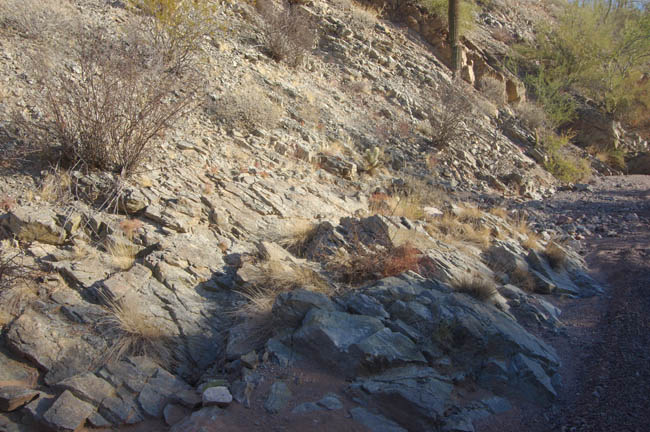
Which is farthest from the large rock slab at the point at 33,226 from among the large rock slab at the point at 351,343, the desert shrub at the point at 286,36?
the desert shrub at the point at 286,36

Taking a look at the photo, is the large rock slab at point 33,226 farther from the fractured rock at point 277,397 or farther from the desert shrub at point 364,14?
the desert shrub at point 364,14

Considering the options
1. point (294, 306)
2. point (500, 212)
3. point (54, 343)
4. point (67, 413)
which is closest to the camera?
point (67, 413)

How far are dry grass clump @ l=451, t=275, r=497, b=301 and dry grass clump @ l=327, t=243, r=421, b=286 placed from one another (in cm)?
53

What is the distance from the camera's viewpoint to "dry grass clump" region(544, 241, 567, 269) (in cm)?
662

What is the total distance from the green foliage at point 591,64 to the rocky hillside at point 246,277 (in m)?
10.7

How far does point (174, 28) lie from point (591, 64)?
56.7 ft

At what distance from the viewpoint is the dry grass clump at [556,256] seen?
6.62m

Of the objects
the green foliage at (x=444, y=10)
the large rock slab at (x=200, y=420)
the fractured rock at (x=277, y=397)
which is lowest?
the large rock slab at (x=200, y=420)

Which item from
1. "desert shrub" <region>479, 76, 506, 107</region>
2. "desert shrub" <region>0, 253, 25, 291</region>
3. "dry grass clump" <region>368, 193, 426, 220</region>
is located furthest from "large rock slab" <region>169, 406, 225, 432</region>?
"desert shrub" <region>479, 76, 506, 107</region>

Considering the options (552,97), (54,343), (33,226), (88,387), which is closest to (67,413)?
(88,387)

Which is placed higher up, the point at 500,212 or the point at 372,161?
the point at 500,212

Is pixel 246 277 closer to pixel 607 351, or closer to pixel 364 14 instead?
pixel 607 351

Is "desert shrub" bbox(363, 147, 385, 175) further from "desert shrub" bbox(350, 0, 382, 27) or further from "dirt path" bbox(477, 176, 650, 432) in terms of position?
"desert shrub" bbox(350, 0, 382, 27)

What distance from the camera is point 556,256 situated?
6.69m
